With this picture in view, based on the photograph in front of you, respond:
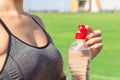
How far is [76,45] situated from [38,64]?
0.74 feet

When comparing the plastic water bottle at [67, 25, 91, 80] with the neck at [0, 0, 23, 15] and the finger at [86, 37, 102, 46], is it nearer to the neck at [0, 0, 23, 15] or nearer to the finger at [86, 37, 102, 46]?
the finger at [86, 37, 102, 46]

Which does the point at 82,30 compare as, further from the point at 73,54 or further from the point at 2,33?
the point at 2,33

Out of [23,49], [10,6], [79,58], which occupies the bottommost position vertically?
[79,58]

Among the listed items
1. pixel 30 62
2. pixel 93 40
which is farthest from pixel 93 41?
pixel 30 62

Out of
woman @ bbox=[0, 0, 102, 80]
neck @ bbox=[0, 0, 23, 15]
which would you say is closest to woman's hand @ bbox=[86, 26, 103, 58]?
woman @ bbox=[0, 0, 102, 80]

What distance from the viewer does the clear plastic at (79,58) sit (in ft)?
6.54

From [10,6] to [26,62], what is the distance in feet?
0.70

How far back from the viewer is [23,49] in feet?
6.00

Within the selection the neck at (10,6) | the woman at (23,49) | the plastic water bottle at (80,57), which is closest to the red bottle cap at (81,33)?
the plastic water bottle at (80,57)

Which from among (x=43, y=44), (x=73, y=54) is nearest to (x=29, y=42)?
(x=43, y=44)

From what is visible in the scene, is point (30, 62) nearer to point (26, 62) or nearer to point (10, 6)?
point (26, 62)

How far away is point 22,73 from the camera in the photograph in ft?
5.93

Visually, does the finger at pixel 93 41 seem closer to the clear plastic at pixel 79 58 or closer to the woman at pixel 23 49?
the clear plastic at pixel 79 58

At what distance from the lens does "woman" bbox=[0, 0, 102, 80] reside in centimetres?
180
